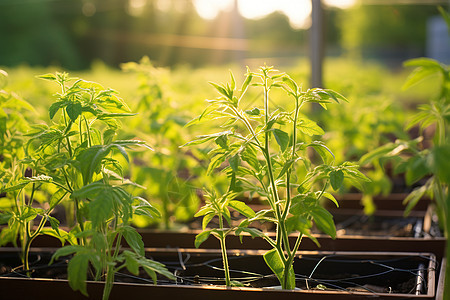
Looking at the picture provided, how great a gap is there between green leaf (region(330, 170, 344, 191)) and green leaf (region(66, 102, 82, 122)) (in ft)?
1.67

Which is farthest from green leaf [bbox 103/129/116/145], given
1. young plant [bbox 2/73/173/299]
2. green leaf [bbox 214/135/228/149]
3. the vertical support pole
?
the vertical support pole

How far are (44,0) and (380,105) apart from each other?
52.3 ft

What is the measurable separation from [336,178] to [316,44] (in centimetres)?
180

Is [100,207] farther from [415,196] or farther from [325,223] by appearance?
[415,196]

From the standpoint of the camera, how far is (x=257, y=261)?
1.39m

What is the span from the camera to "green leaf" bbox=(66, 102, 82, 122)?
0.99 m

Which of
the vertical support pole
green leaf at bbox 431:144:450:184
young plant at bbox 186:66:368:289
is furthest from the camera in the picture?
the vertical support pole

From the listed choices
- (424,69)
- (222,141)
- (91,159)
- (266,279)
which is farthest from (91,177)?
(424,69)

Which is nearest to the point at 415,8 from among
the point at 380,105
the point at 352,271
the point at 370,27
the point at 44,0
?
the point at 370,27

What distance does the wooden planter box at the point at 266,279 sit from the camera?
1057 mm

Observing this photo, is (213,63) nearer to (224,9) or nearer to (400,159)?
(224,9)

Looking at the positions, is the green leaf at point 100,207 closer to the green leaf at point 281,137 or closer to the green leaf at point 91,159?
the green leaf at point 91,159

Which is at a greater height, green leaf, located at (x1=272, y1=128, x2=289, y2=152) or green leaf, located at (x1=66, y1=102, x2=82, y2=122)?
green leaf, located at (x1=66, y1=102, x2=82, y2=122)

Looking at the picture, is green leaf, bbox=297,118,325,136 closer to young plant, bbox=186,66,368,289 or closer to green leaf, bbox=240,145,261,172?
young plant, bbox=186,66,368,289
